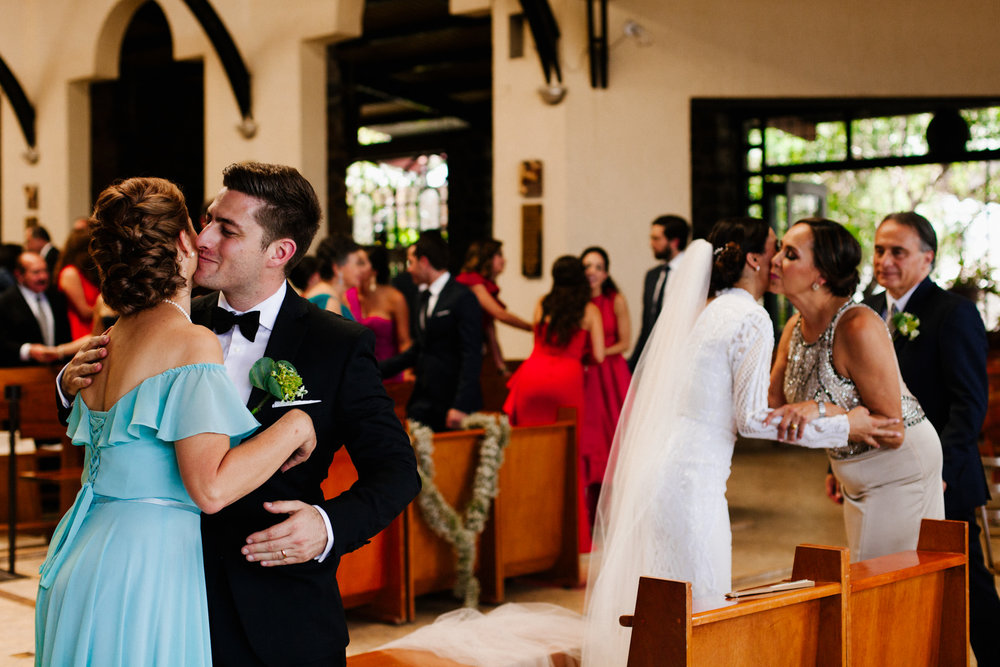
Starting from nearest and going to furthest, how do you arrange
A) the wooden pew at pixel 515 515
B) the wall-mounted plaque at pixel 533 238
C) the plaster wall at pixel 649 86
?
1. the wooden pew at pixel 515 515
2. the plaster wall at pixel 649 86
3. the wall-mounted plaque at pixel 533 238

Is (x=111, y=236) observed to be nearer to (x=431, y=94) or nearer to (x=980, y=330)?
(x=980, y=330)

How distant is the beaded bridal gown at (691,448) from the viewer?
2902 mm

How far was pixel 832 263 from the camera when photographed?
3082 mm

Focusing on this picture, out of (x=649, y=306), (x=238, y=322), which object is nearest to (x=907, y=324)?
(x=238, y=322)

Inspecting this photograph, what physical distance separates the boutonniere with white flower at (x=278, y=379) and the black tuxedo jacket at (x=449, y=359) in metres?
3.54

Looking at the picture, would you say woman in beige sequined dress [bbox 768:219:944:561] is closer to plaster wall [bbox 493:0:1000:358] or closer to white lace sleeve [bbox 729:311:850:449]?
white lace sleeve [bbox 729:311:850:449]

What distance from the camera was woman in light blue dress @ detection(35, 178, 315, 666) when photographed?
1.73 metres

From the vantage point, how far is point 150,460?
179 centimetres

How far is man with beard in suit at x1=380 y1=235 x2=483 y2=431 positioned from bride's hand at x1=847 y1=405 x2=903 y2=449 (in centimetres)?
258

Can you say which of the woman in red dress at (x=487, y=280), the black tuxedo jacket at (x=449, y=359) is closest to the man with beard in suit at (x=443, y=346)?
the black tuxedo jacket at (x=449, y=359)

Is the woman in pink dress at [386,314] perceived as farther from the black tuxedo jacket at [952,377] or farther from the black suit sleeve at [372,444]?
the black suit sleeve at [372,444]

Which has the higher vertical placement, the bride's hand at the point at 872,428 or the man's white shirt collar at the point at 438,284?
the man's white shirt collar at the point at 438,284

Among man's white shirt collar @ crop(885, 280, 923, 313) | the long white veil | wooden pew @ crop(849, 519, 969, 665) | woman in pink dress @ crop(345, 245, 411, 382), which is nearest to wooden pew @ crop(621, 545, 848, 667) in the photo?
wooden pew @ crop(849, 519, 969, 665)

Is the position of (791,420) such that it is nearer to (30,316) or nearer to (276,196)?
(276,196)
